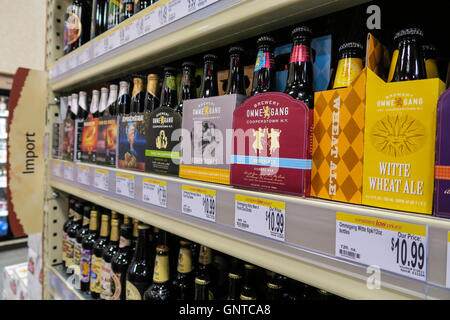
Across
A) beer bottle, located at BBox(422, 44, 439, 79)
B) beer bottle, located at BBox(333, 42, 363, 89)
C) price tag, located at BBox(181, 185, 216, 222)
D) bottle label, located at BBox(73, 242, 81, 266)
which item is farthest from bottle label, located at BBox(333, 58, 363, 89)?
bottle label, located at BBox(73, 242, 81, 266)

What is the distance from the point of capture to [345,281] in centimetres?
48

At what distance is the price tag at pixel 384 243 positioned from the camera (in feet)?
1.32

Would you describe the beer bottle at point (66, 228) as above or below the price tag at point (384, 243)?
below

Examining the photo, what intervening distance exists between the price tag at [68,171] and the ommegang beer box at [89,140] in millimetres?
71

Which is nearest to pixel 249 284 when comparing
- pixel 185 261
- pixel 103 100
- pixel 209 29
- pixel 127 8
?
pixel 185 261

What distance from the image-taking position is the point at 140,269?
46.6 inches

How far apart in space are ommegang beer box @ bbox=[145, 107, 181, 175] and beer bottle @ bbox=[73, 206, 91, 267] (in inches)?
30.3

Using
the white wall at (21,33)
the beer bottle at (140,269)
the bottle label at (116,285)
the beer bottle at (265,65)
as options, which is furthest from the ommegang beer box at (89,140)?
the white wall at (21,33)

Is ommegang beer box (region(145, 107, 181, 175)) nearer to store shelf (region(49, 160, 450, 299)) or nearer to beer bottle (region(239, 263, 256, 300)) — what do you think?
store shelf (region(49, 160, 450, 299))

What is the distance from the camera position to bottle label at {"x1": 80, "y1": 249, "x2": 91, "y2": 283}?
4.58ft

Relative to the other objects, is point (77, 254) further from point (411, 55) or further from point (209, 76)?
point (411, 55)

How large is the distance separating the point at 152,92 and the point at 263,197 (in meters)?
0.70

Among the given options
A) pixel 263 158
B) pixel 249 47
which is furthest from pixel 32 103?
pixel 263 158

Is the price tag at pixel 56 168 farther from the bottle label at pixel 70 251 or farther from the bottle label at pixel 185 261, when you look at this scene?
the bottle label at pixel 185 261
